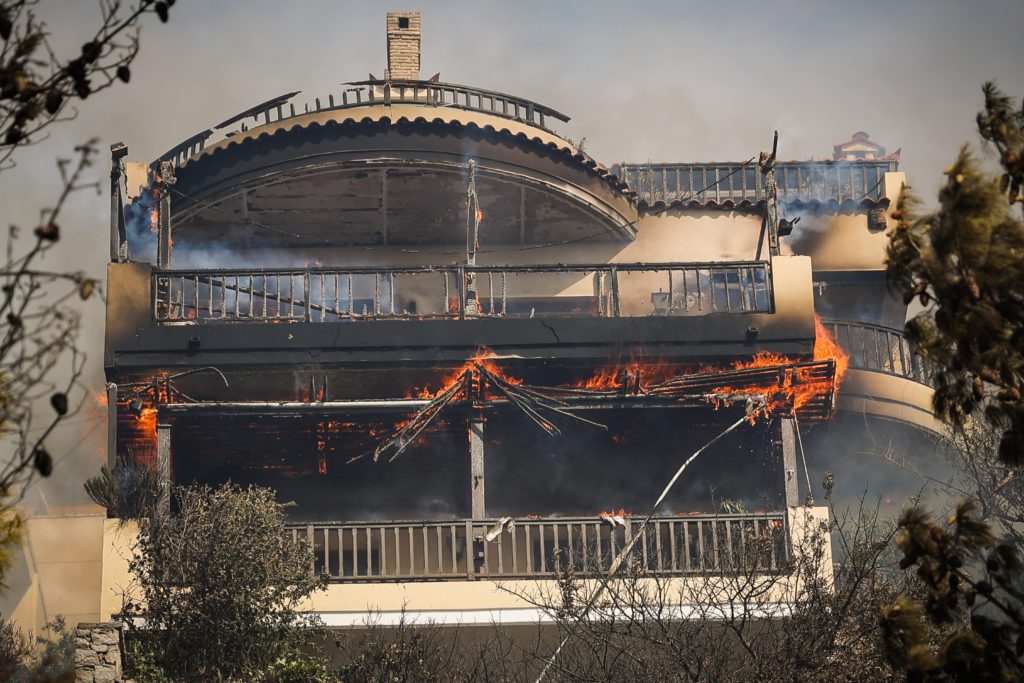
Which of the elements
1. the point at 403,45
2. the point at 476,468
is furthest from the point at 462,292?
the point at 403,45

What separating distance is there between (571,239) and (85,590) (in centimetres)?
1119

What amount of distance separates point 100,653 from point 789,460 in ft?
32.2

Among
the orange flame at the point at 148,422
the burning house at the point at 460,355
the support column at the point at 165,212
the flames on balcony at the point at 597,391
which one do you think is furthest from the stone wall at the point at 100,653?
Result: the support column at the point at 165,212

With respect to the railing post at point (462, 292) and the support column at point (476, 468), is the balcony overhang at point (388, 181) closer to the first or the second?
the railing post at point (462, 292)

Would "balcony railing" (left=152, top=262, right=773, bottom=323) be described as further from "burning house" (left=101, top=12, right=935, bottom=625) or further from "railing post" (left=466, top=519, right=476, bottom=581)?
"railing post" (left=466, top=519, right=476, bottom=581)

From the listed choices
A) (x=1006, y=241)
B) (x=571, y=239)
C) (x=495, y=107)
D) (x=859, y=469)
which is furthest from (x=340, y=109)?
(x=1006, y=241)

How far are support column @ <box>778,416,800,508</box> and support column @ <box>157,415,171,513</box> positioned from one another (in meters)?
8.59

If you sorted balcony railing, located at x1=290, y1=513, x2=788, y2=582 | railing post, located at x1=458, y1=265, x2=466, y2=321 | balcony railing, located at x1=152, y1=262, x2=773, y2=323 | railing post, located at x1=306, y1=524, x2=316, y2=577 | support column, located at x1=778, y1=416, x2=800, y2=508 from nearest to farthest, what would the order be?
1. railing post, located at x1=306, y1=524, x2=316, y2=577
2. balcony railing, located at x1=290, y1=513, x2=788, y2=582
3. support column, located at x1=778, y1=416, x2=800, y2=508
4. railing post, located at x1=458, y1=265, x2=466, y2=321
5. balcony railing, located at x1=152, y1=262, x2=773, y2=323

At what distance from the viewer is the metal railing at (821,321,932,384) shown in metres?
26.8

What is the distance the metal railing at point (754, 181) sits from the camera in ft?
95.8

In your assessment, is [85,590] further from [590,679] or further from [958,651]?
[958,651]

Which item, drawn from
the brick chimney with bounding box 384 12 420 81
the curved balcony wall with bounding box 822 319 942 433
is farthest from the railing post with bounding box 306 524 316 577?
the brick chimney with bounding box 384 12 420 81

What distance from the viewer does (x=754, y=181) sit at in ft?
99.8

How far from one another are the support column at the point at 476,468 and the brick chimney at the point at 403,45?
8904mm
